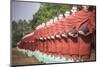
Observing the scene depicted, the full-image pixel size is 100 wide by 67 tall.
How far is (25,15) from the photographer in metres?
2.29

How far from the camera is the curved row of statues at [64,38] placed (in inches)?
92.0

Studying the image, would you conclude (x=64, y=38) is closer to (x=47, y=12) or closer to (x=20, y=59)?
(x=47, y=12)

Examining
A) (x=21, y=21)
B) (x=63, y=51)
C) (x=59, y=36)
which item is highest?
(x=21, y=21)

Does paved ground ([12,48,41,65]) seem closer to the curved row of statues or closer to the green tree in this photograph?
the curved row of statues

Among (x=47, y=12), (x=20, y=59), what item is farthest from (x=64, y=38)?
(x=20, y=59)

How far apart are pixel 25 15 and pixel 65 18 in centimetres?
51

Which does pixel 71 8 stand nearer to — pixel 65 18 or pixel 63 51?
pixel 65 18

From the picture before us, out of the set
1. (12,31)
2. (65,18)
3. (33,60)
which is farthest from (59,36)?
(12,31)

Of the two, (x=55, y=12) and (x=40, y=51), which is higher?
(x=55, y=12)

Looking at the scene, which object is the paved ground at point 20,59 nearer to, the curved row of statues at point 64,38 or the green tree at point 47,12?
the curved row of statues at point 64,38

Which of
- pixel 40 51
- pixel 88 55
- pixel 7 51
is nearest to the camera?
pixel 7 51

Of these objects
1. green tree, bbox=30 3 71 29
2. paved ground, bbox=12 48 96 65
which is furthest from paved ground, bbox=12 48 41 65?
green tree, bbox=30 3 71 29

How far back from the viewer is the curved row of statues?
2.34 metres

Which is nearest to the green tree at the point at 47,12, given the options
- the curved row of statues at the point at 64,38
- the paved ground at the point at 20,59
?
the curved row of statues at the point at 64,38
